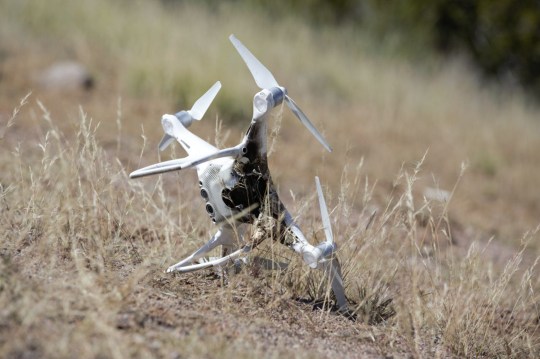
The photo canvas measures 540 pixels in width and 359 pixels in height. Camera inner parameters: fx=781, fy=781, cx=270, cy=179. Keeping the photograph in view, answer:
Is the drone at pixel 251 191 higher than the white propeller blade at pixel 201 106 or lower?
lower

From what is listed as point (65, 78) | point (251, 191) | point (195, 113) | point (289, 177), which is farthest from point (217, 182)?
point (65, 78)

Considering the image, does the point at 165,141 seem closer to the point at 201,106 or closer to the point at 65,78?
the point at 201,106

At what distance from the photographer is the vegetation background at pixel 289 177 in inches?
113

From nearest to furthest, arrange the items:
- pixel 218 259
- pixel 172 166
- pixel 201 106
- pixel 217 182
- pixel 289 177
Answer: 1. pixel 172 166
2. pixel 217 182
3. pixel 218 259
4. pixel 201 106
5. pixel 289 177

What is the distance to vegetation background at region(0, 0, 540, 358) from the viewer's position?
2.88m

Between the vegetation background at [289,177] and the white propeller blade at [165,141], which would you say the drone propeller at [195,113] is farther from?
the vegetation background at [289,177]

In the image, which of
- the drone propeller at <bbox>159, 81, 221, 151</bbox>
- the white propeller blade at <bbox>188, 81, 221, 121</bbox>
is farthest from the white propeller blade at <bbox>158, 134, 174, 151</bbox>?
the white propeller blade at <bbox>188, 81, 221, 121</bbox>

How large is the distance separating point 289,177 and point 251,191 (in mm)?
3608

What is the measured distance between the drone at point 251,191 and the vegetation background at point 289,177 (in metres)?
0.18

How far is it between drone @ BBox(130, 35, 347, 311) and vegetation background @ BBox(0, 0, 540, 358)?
18 cm

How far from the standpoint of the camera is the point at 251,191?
10.2 ft

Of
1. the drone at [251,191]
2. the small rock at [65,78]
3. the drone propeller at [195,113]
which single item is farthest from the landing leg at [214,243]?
the small rock at [65,78]

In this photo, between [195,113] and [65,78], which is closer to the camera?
[195,113]

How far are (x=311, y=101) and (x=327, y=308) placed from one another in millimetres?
6309
